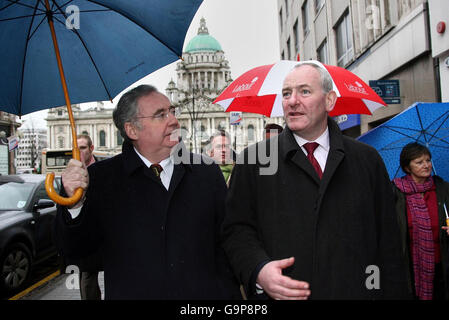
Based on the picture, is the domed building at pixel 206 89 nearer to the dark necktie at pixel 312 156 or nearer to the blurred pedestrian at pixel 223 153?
the blurred pedestrian at pixel 223 153

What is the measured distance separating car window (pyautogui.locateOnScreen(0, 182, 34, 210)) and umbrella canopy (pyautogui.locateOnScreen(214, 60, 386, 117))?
3763mm

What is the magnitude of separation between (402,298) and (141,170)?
5.42ft

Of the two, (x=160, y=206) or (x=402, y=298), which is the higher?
(x=160, y=206)

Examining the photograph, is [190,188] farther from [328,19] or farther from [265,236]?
[328,19]

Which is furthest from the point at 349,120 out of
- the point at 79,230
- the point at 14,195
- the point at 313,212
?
the point at 79,230

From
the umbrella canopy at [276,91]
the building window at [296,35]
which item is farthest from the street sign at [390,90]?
the building window at [296,35]

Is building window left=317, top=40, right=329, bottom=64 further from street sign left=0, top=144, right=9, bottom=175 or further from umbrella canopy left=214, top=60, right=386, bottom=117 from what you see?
street sign left=0, top=144, right=9, bottom=175

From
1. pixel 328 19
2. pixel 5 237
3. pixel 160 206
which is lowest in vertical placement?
pixel 5 237

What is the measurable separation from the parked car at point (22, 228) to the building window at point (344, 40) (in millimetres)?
11627

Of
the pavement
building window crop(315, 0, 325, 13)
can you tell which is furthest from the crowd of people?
building window crop(315, 0, 325, 13)

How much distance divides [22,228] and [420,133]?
559 cm

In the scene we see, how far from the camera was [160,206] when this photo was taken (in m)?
2.22

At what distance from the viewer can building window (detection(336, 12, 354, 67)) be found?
13.5m

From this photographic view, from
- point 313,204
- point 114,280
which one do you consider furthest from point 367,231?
point 114,280
